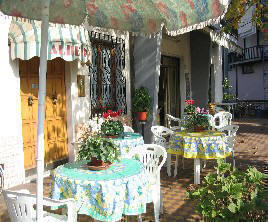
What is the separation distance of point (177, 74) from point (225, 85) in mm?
9271

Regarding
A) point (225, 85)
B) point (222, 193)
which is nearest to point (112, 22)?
point (222, 193)

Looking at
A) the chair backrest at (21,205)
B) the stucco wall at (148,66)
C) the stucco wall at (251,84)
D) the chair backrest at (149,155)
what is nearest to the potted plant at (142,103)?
the stucco wall at (148,66)

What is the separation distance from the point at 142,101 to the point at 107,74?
1.27 metres

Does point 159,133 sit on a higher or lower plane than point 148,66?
lower

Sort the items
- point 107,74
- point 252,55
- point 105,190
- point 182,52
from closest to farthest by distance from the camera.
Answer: point 105,190 → point 107,74 → point 182,52 → point 252,55

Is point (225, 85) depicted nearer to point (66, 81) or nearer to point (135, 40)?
point (135, 40)

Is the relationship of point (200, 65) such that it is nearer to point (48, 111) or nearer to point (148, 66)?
point (148, 66)

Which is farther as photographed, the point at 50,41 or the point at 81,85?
the point at 81,85

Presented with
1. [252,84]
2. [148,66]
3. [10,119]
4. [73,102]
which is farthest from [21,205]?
[252,84]

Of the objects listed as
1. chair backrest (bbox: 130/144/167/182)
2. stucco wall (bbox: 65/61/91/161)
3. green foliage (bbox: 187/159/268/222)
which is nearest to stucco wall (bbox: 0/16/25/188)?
stucco wall (bbox: 65/61/91/161)

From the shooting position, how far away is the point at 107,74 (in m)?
8.89

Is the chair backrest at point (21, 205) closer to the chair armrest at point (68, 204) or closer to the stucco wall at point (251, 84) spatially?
the chair armrest at point (68, 204)

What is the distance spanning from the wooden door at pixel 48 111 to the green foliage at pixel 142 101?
7.86 ft

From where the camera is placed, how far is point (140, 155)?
474 cm
